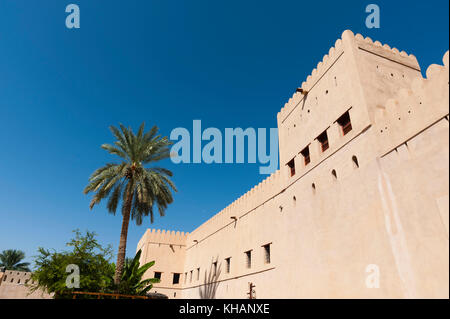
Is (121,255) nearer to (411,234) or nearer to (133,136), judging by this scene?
(133,136)

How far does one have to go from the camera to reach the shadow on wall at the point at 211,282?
2042 cm

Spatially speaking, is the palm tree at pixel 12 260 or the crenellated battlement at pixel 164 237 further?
the palm tree at pixel 12 260

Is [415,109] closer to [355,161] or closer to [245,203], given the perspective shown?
[355,161]

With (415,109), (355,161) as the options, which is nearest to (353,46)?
(415,109)

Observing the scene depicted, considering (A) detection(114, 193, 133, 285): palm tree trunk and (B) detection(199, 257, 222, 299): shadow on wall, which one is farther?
(B) detection(199, 257, 222, 299): shadow on wall

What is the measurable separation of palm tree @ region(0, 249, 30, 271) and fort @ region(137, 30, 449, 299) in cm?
3703

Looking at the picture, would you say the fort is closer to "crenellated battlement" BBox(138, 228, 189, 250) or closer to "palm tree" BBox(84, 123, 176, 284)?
"palm tree" BBox(84, 123, 176, 284)

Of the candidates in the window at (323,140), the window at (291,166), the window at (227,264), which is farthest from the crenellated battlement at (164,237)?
the window at (323,140)

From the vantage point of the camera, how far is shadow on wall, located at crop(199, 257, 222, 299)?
2042 cm

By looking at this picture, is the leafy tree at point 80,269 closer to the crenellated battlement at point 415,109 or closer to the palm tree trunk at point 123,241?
the palm tree trunk at point 123,241

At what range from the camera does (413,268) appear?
7.18 metres

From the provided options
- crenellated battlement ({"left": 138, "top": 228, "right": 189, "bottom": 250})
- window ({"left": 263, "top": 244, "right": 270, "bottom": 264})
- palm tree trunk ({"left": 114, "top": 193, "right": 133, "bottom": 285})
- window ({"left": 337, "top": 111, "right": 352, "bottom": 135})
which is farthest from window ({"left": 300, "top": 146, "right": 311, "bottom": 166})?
crenellated battlement ({"left": 138, "top": 228, "right": 189, "bottom": 250})

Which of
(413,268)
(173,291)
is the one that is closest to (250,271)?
(413,268)

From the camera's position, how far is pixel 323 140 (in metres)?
12.3
